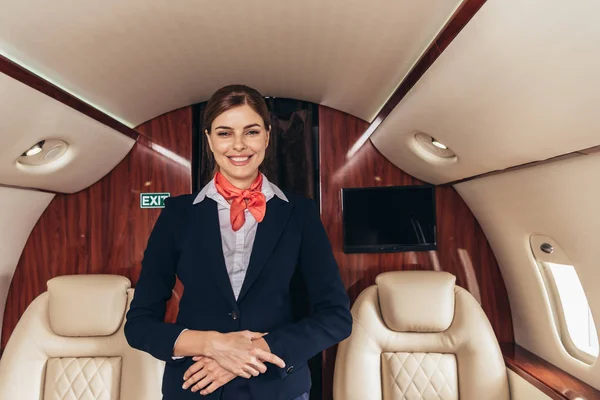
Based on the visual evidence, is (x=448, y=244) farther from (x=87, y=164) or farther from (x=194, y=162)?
(x=87, y=164)

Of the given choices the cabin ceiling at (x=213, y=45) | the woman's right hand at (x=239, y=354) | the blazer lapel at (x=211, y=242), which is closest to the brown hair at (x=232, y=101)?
the blazer lapel at (x=211, y=242)

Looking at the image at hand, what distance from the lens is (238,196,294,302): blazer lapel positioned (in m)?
1.17

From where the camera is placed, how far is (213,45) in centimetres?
195

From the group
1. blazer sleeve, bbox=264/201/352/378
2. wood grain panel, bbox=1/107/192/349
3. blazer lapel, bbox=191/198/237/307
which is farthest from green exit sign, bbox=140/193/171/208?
blazer sleeve, bbox=264/201/352/378

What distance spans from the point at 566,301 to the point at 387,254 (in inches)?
40.1

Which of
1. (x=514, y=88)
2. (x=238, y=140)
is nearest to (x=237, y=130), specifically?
(x=238, y=140)

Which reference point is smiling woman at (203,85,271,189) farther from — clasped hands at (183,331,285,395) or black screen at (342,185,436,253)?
black screen at (342,185,436,253)

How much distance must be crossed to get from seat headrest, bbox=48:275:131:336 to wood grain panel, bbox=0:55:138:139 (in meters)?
0.93

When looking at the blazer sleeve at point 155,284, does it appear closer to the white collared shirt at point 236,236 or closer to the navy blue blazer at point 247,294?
the navy blue blazer at point 247,294

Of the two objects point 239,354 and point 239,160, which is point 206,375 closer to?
point 239,354

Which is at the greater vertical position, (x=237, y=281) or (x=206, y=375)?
(x=237, y=281)

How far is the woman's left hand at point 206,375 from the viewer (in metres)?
1.10

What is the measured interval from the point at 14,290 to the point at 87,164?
3.54 feet

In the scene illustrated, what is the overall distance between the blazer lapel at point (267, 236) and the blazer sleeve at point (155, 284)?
0.79ft
